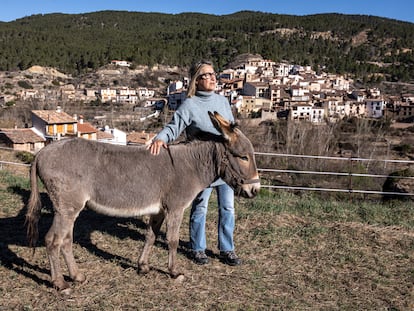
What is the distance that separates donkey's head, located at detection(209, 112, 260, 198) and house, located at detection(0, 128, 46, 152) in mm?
23466

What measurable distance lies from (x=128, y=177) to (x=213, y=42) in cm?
13925

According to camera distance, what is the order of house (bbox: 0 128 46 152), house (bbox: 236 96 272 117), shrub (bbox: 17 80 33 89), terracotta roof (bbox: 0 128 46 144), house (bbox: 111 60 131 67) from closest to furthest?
house (bbox: 0 128 46 152) < terracotta roof (bbox: 0 128 46 144) < house (bbox: 236 96 272 117) < shrub (bbox: 17 80 33 89) < house (bbox: 111 60 131 67)

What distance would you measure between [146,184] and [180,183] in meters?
0.34

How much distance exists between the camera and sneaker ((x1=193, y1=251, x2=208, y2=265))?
4.49m

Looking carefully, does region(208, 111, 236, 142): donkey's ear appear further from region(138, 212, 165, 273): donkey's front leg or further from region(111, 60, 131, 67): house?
region(111, 60, 131, 67): house

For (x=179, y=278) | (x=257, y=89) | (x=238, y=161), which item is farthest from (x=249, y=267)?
(x=257, y=89)

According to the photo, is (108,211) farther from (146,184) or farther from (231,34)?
(231,34)

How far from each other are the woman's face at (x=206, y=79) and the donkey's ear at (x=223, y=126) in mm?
636

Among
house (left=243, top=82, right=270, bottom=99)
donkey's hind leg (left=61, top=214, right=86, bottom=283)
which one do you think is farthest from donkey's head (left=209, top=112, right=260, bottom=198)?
house (left=243, top=82, right=270, bottom=99)

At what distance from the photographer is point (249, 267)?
14.6 feet

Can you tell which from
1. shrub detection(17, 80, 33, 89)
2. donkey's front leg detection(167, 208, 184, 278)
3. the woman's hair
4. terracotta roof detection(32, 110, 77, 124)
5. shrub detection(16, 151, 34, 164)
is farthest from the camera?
shrub detection(17, 80, 33, 89)

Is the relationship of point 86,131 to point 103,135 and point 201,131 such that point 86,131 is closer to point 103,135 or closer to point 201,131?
point 103,135

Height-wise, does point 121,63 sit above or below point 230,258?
above

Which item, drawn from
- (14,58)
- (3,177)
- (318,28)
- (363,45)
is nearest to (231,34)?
→ (318,28)
